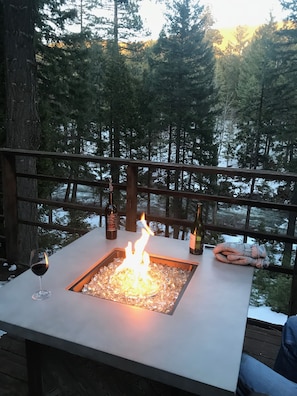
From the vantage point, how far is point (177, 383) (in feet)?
2.72

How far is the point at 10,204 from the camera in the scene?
274cm

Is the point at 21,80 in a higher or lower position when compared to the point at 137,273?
higher

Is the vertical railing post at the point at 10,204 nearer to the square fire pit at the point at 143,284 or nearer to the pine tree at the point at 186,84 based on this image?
the square fire pit at the point at 143,284

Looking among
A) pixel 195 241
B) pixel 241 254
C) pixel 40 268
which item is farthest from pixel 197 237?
pixel 40 268

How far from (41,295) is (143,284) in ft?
1.31

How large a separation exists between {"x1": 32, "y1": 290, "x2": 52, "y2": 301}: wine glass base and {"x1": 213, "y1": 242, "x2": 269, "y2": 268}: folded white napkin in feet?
2.58

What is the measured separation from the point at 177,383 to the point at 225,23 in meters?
14.2

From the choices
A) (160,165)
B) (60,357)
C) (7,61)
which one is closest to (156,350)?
(60,357)

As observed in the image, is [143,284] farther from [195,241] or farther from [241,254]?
[241,254]

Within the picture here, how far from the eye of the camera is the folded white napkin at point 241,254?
1.48m

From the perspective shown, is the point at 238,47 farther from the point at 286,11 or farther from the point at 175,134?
the point at 175,134

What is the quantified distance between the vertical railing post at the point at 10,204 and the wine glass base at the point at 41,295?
174 cm

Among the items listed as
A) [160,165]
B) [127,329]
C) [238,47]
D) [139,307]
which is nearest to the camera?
[127,329]

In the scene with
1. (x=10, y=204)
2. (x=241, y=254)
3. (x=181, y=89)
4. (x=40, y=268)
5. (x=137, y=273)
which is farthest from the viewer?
(x=181, y=89)
